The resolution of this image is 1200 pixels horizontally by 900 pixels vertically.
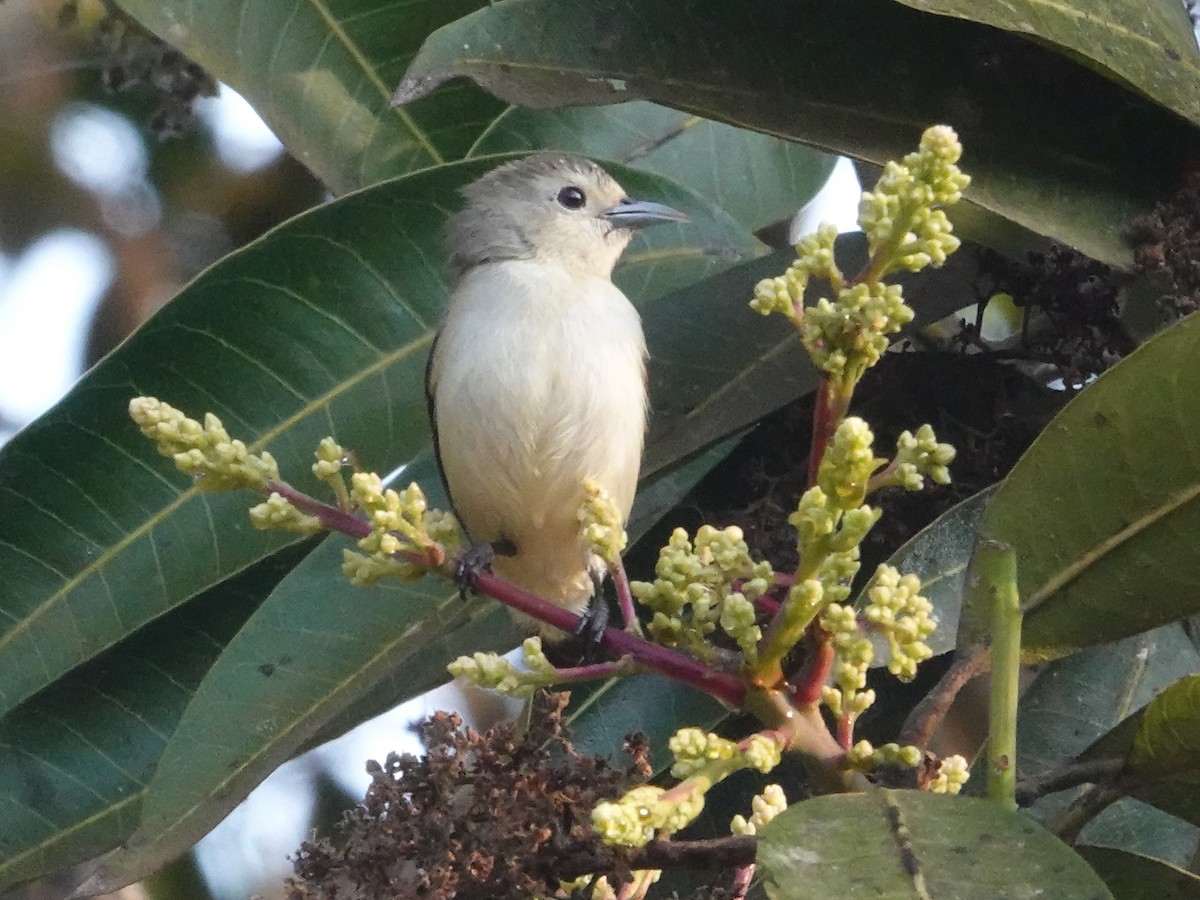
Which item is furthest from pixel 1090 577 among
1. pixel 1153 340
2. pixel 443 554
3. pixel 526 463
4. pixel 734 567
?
pixel 526 463

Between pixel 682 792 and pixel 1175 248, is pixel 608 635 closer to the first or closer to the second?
pixel 682 792

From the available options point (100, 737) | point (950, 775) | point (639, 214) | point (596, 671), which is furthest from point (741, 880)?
point (639, 214)

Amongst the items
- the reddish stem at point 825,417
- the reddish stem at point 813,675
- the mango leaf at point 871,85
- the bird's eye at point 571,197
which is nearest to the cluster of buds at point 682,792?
the reddish stem at point 813,675

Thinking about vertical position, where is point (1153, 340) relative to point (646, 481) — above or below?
below

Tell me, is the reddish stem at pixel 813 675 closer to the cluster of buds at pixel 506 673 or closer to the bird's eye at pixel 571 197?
the cluster of buds at pixel 506 673

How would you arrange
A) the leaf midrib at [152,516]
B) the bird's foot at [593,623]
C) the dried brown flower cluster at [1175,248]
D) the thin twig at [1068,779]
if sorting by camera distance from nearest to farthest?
the thin twig at [1068,779], the bird's foot at [593,623], the dried brown flower cluster at [1175,248], the leaf midrib at [152,516]

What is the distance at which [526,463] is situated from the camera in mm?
3072

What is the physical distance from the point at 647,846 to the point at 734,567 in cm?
31

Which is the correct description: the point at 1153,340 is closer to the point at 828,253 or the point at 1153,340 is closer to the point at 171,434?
the point at 828,253

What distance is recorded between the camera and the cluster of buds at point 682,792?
1338mm

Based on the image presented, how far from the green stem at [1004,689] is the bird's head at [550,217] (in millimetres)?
1811

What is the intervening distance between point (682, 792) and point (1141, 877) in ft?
2.71

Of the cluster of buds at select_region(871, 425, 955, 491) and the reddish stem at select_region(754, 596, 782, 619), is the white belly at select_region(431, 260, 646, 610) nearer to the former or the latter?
the reddish stem at select_region(754, 596, 782, 619)

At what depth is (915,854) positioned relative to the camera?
145cm
